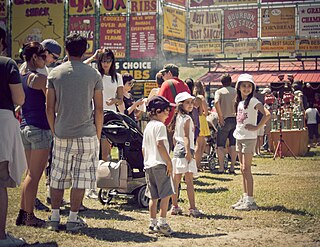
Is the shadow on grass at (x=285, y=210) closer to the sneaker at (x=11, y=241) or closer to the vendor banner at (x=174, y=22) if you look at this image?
the sneaker at (x=11, y=241)

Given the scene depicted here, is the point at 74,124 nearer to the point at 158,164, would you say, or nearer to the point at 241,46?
the point at 158,164

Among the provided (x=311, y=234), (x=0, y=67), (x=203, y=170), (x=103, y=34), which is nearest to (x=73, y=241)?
(x=0, y=67)

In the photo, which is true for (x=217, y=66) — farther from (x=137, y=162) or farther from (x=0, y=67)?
(x=0, y=67)

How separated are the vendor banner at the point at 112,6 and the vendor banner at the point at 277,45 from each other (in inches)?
286

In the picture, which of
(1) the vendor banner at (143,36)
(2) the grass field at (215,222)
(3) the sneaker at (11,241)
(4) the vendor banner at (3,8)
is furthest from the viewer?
(4) the vendor banner at (3,8)

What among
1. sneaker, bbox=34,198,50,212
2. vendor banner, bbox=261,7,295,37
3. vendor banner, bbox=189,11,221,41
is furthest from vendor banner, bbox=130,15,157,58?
sneaker, bbox=34,198,50,212

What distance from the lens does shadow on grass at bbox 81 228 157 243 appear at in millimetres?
7061

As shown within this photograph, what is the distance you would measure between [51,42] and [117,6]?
86.7ft

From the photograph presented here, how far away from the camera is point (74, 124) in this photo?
728 centimetres

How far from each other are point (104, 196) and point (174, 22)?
26156 millimetres

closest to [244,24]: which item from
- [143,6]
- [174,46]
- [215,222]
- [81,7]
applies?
[174,46]

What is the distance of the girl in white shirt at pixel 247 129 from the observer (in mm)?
9352

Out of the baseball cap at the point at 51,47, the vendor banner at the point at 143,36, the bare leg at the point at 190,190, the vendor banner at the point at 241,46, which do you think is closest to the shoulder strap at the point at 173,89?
the bare leg at the point at 190,190

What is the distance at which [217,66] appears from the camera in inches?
1527
